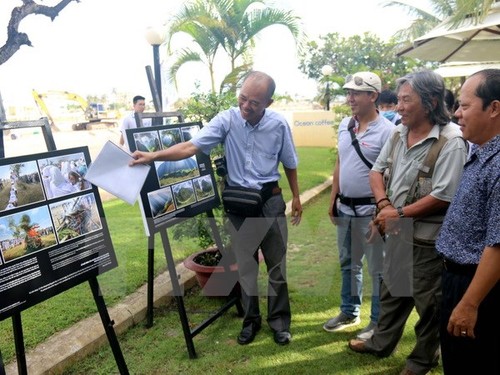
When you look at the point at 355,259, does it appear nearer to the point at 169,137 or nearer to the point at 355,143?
the point at 355,143

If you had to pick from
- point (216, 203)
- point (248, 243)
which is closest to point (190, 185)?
point (216, 203)

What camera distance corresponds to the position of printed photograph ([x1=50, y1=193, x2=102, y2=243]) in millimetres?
2156

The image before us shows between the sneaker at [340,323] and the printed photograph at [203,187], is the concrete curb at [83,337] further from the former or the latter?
the sneaker at [340,323]

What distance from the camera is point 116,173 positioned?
2352mm

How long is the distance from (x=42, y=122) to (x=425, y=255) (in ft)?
7.46

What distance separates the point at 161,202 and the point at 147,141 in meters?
0.44

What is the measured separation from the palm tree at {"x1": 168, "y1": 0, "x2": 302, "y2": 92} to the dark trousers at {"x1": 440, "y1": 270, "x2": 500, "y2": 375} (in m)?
5.41

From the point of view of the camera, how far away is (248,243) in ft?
10.0

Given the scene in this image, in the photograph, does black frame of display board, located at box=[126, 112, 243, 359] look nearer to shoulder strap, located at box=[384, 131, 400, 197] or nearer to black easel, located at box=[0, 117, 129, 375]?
black easel, located at box=[0, 117, 129, 375]

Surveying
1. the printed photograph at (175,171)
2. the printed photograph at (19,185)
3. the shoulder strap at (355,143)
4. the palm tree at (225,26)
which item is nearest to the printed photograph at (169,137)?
the printed photograph at (175,171)

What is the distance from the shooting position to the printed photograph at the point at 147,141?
9.04 feet

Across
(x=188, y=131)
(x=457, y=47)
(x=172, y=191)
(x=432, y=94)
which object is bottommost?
(x=172, y=191)

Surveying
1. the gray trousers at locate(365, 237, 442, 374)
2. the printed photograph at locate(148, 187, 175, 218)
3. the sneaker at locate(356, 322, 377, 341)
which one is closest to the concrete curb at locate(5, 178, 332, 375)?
the printed photograph at locate(148, 187, 175, 218)

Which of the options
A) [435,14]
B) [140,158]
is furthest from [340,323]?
[435,14]
